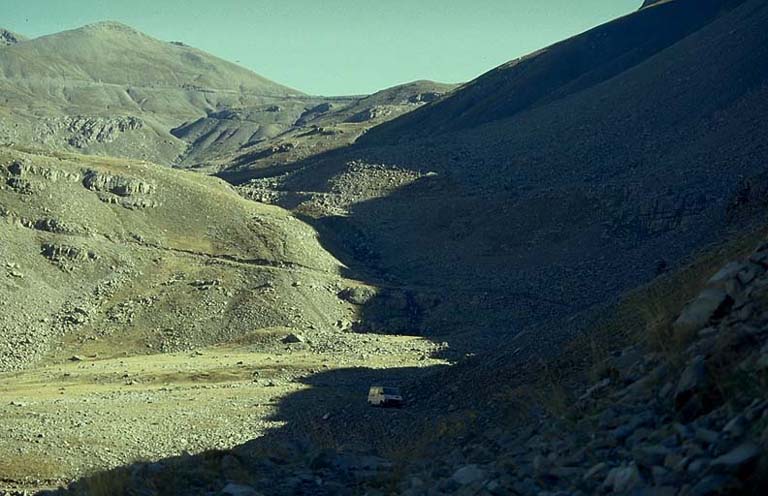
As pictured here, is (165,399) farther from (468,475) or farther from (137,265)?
(468,475)

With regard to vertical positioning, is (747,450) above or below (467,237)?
above

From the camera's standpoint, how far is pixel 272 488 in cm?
1016

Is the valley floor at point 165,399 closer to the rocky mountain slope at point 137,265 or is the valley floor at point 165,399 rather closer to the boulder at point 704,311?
the rocky mountain slope at point 137,265

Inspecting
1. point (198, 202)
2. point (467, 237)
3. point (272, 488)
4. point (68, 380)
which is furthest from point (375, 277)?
point (272, 488)

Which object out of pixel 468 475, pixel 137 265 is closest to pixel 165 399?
pixel 137 265

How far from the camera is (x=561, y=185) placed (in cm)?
6062

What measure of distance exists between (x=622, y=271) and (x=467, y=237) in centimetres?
1643

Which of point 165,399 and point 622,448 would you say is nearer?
point 622,448

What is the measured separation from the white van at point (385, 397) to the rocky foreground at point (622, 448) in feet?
32.5

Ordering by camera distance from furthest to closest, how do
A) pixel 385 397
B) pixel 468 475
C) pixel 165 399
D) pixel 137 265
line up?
pixel 137 265
pixel 165 399
pixel 385 397
pixel 468 475

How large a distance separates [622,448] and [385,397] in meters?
15.0

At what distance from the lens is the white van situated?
73.3 ft

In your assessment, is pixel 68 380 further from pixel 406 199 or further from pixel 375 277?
pixel 406 199

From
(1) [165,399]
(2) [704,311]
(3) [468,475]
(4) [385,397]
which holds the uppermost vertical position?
(2) [704,311]
